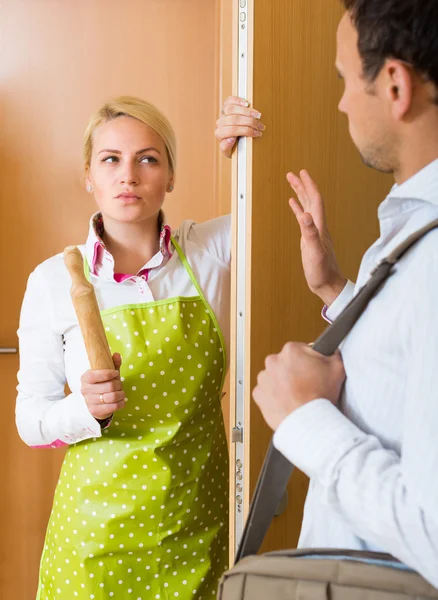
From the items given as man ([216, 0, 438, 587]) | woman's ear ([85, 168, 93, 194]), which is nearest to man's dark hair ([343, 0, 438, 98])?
man ([216, 0, 438, 587])

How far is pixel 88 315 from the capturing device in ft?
3.77

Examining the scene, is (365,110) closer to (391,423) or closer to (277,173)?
(391,423)

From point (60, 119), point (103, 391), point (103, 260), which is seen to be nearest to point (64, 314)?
point (103, 260)

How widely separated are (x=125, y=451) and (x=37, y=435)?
199mm

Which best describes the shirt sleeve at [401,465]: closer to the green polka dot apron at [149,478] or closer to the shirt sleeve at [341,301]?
the shirt sleeve at [341,301]

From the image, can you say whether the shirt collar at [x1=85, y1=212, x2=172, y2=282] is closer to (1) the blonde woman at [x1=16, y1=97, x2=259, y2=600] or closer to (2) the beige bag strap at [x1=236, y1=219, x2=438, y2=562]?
(1) the blonde woman at [x1=16, y1=97, x2=259, y2=600]

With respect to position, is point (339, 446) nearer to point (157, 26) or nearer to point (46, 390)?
point (46, 390)

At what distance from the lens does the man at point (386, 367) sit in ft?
1.99

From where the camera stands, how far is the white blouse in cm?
142

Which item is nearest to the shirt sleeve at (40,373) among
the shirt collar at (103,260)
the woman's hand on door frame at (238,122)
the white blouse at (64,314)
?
the white blouse at (64,314)

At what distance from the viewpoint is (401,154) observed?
2.38ft

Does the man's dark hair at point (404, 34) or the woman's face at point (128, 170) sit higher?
the woman's face at point (128, 170)

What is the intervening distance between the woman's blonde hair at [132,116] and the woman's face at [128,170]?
12 millimetres

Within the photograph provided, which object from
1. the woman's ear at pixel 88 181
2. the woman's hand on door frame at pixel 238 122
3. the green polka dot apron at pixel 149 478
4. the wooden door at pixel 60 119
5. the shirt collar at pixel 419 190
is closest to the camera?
the shirt collar at pixel 419 190
